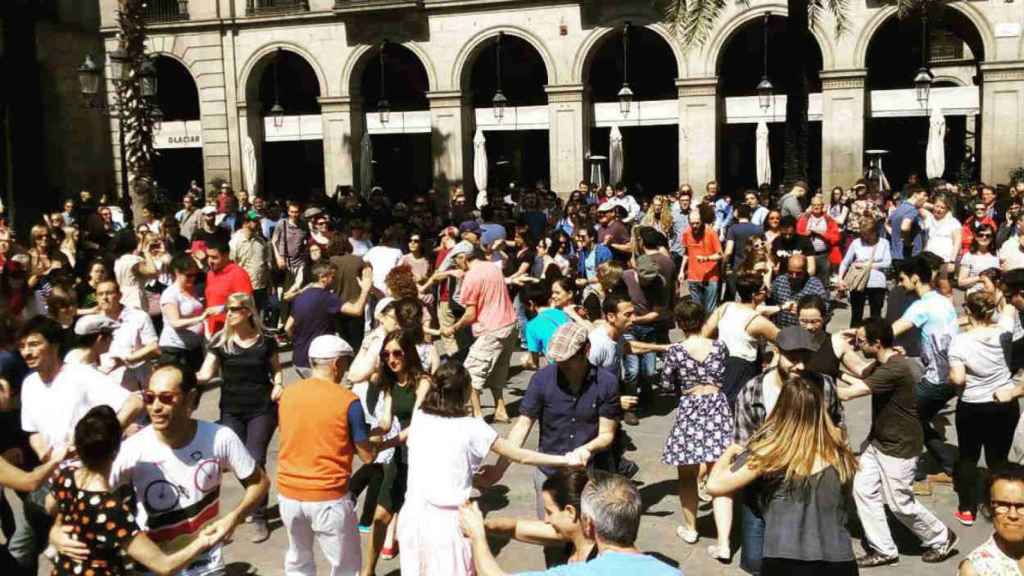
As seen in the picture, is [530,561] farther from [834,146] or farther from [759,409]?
[834,146]

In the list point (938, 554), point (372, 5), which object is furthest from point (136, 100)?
point (938, 554)

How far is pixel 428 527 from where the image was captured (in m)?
5.37

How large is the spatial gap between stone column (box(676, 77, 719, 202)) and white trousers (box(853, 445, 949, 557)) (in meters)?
19.5

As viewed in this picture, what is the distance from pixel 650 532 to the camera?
24.8 ft

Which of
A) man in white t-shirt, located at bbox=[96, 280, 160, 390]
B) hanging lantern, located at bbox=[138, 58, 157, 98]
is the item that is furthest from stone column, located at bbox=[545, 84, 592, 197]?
man in white t-shirt, located at bbox=[96, 280, 160, 390]

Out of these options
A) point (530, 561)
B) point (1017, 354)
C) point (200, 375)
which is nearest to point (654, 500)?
point (530, 561)

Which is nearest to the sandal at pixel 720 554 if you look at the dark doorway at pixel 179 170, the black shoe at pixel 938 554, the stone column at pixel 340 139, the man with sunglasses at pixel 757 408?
the man with sunglasses at pixel 757 408

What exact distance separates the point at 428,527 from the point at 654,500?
3.27 m

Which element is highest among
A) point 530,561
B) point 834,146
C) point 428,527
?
point 834,146

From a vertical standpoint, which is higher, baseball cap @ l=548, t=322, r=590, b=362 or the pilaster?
the pilaster

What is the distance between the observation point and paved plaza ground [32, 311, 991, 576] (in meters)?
6.97

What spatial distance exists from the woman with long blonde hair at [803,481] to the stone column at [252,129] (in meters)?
26.3

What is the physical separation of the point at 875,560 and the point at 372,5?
23.7 m

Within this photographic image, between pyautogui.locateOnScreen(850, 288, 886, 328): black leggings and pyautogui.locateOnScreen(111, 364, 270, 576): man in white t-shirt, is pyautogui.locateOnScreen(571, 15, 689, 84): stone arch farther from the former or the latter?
pyautogui.locateOnScreen(111, 364, 270, 576): man in white t-shirt
